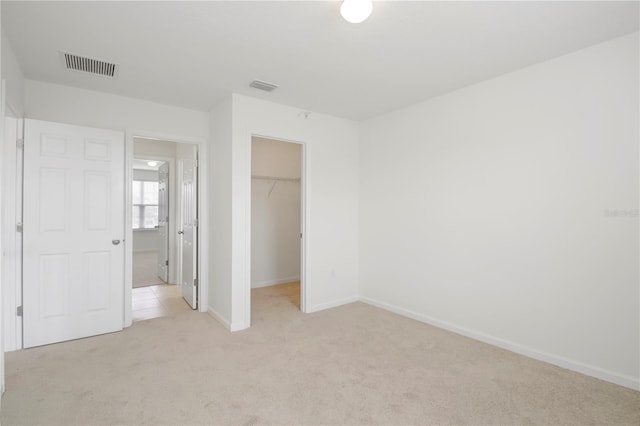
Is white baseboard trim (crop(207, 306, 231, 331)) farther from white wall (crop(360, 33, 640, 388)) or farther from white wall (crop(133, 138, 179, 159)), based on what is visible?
white wall (crop(133, 138, 179, 159))

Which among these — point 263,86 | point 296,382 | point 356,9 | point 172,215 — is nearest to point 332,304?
point 296,382

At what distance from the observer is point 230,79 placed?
10.00 ft

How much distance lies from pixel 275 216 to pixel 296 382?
352 centimetres

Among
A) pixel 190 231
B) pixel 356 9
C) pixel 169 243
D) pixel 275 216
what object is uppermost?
pixel 356 9

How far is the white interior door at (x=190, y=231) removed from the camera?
4066 millimetres

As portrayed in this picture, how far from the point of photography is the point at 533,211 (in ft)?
9.10

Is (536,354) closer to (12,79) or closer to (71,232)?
(71,232)

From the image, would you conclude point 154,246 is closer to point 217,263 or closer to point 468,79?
point 217,263

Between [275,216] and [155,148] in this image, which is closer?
[155,148]

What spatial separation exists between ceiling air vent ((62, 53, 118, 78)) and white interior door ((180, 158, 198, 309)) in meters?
1.40

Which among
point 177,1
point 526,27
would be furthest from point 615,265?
point 177,1

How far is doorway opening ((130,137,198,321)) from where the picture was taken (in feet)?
13.5

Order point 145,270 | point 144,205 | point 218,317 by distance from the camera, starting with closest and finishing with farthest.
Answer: point 218,317 → point 145,270 → point 144,205

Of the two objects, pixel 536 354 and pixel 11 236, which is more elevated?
pixel 11 236
